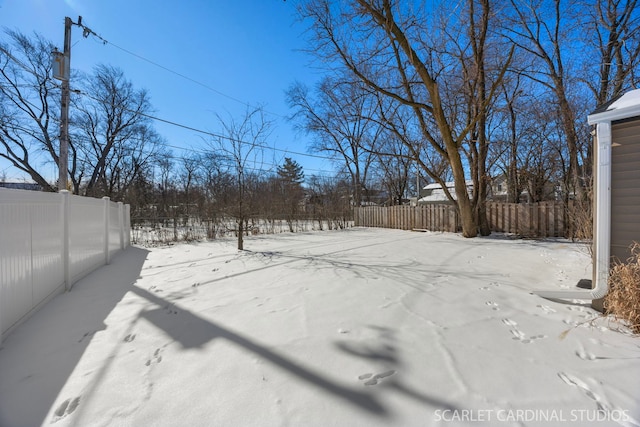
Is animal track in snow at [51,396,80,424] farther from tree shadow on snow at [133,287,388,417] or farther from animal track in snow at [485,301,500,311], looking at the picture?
animal track in snow at [485,301,500,311]

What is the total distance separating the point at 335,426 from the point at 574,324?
8.10ft

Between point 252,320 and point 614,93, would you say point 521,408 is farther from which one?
point 614,93

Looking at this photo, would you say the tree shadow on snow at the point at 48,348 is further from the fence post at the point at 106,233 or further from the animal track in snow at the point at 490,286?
the animal track in snow at the point at 490,286

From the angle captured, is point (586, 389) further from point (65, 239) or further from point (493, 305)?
point (65, 239)

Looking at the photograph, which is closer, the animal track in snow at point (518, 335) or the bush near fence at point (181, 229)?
the animal track in snow at point (518, 335)

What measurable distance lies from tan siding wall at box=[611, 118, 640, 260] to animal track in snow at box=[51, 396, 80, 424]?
4497 millimetres

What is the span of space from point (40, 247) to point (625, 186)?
5.99 meters

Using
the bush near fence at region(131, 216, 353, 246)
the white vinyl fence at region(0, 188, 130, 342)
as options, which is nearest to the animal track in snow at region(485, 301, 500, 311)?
the white vinyl fence at region(0, 188, 130, 342)

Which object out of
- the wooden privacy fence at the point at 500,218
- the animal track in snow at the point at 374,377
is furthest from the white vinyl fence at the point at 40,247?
the wooden privacy fence at the point at 500,218

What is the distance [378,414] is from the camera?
140 centimetres

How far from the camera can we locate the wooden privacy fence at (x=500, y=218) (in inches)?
368

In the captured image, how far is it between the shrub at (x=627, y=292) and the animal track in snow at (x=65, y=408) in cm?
401

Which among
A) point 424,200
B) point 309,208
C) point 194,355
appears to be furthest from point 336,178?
point 194,355

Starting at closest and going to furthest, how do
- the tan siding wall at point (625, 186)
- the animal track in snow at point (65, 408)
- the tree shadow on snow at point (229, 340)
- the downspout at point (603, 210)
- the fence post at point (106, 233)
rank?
1. the animal track in snow at point (65, 408)
2. the tree shadow on snow at point (229, 340)
3. the tan siding wall at point (625, 186)
4. the downspout at point (603, 210)
5. the fence post at point (106, 233)
